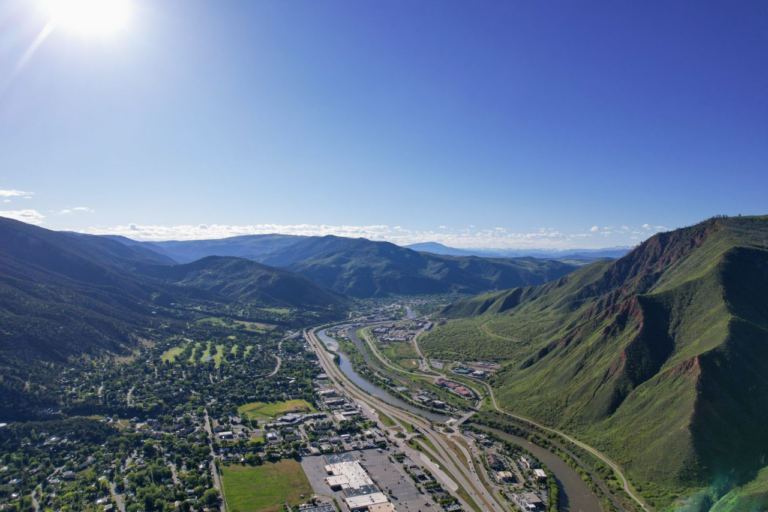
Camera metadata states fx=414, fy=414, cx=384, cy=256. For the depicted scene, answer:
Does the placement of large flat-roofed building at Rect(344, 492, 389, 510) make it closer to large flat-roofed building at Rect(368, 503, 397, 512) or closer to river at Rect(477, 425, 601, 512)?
large flat-roofed building at Rect(368, 503, 397, 512)

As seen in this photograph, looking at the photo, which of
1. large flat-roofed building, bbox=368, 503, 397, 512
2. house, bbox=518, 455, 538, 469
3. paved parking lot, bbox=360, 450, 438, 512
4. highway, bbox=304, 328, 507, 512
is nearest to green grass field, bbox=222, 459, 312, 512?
large flat-roofed building, bbox=368, 503, 397, 512

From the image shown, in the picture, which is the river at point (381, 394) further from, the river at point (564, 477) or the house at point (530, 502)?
the house at point (530, 502)

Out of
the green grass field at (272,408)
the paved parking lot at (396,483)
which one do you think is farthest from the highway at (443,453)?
the green grass field at (272,408)

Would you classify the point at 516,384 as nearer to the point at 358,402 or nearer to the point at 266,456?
the point at 358,402

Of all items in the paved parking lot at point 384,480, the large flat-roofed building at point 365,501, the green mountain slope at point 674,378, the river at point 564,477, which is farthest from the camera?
the green mountain slope at point 674,378

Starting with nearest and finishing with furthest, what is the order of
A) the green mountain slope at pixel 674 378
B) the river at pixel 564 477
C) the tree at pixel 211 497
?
the river at pixel 564 477
the tree at pixel 211 497
the green mountain slope at pixel 674 378
